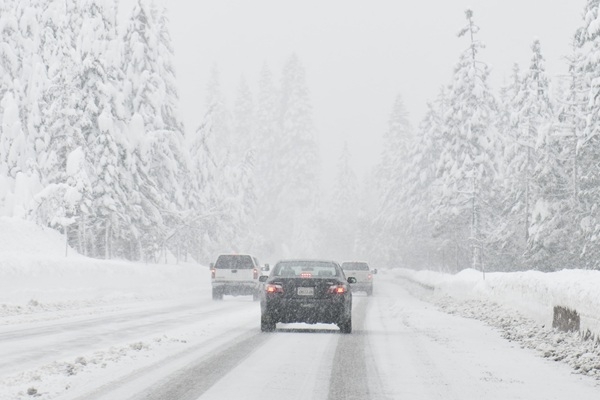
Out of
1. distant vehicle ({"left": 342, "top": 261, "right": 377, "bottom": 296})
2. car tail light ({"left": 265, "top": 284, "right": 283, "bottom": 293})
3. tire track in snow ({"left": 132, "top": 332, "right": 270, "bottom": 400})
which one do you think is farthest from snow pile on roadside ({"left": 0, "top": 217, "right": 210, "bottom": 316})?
tire track in snow ({"left": 132, "top": 332, "right": 270, "bottom": 400})

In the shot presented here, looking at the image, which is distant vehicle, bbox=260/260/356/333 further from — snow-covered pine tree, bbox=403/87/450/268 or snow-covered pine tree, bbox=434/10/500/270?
snow-covered pine tree, bbox=403/87/450/268

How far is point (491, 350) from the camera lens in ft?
47.0

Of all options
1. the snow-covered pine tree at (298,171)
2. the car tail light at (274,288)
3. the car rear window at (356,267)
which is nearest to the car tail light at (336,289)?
the car tail light at (274,288)

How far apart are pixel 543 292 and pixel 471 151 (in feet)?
125

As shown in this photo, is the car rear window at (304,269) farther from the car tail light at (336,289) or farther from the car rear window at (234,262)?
the car rear window at (234,262)

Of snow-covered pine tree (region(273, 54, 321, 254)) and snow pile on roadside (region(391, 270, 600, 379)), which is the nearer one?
snow pile on roadside (region(391, 270, 600, 379))

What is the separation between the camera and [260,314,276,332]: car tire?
17656 millimetres

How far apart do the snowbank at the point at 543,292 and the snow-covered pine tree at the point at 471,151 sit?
2414cm

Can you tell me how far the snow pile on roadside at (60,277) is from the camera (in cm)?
2723

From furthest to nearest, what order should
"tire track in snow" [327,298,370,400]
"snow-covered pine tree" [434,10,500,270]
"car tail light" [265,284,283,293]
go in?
"snow-covered pine tree" [434,10,500,270]
"car tail light" [265,284,283,293]
"tire track in snow" [327,298,370,400]

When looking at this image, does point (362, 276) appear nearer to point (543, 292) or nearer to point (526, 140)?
point (526, 140)

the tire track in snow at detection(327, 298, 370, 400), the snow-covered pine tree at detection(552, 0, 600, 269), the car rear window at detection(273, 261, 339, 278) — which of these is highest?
the snow-covered pine tree at detection(552, 0, 600, 269)

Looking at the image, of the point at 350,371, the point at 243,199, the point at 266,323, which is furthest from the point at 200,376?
the point at 243,199

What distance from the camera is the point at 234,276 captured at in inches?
1312
